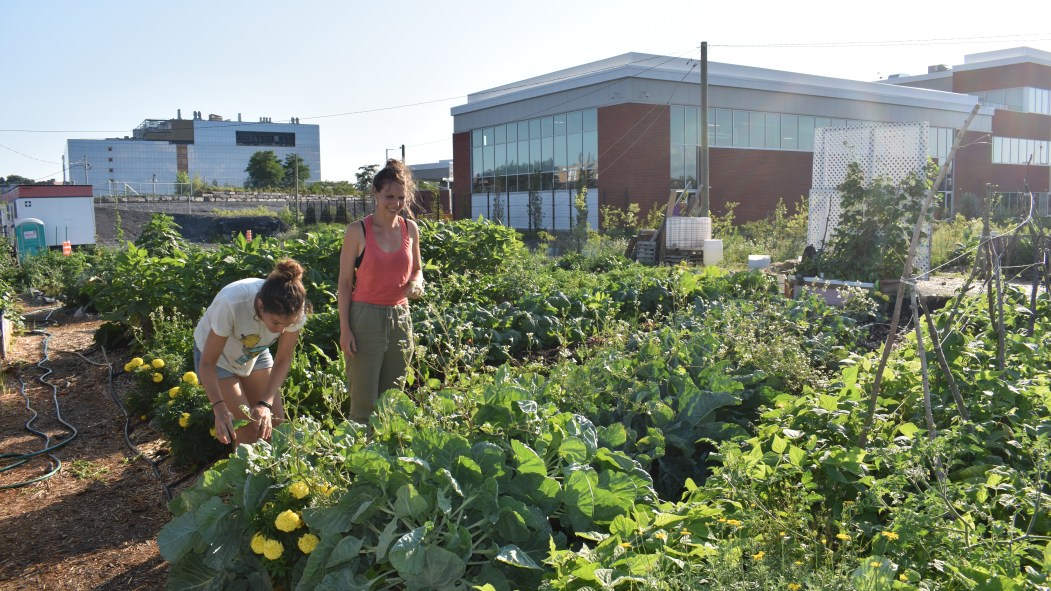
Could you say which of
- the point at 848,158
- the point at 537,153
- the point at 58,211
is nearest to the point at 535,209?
the point at 537,153

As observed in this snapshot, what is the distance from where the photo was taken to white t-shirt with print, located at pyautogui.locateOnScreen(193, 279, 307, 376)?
141 inches

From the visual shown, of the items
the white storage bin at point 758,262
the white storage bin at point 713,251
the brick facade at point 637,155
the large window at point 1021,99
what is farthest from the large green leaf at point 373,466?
the large window at point 1021,99

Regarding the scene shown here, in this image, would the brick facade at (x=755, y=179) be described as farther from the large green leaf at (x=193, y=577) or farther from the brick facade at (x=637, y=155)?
the large green leaf at (x=193, y=577)

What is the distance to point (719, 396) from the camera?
345 centimetres

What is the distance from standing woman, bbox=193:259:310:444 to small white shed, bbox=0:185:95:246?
21784mm

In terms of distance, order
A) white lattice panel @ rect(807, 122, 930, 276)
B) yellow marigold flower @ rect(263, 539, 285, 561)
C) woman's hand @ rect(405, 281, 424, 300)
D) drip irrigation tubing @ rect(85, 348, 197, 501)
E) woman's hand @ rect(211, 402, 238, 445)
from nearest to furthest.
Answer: yellow marigold flower @ rect(263, 539, 285, 561)
woman's hand @ rect(211, 402, 238, 445)
woman's hand @ rect(405, 281, 424, 300)
drip irrigation tubing @ rect(85, 348, 197, 501)
white lattice panel @ rect(807, 122, 930, 276)

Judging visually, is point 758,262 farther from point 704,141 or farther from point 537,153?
point 537,153

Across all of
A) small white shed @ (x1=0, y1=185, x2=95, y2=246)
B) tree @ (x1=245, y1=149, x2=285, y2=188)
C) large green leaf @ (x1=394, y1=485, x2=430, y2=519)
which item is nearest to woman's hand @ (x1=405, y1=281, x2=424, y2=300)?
large green leaf @ (x1=394, y1=485, x2=430, y2=519)

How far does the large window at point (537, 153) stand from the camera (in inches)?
1176

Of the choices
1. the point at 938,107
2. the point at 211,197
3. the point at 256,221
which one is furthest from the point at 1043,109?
the point at 211,197

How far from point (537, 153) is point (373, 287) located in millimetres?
28573

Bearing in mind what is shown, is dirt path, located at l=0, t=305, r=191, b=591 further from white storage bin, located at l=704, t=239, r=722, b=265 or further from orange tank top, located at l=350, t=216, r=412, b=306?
white storage bin, located at l=704, t=239, r=722, b=265

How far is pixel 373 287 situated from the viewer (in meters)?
4.06

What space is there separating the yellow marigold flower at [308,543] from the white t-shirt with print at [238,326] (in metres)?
1.43
